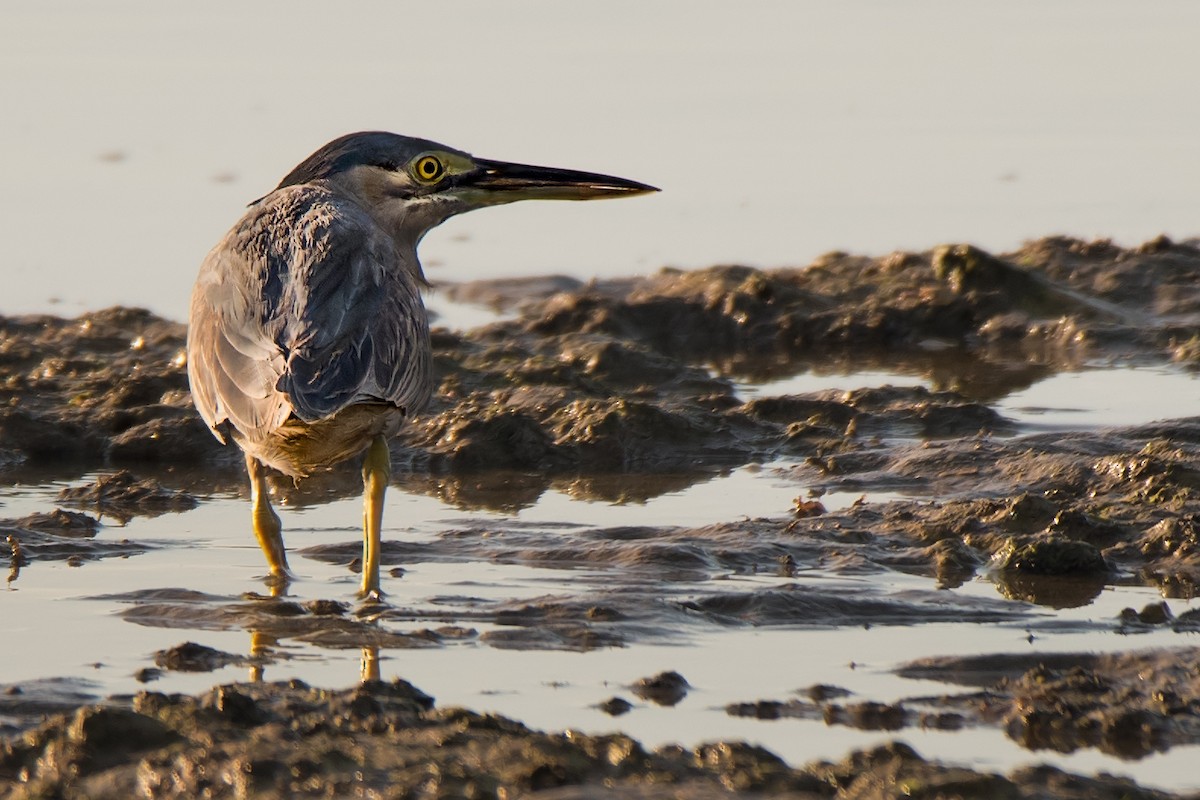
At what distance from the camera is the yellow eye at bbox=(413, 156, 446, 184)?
721 cm

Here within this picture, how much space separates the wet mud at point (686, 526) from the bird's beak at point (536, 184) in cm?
87

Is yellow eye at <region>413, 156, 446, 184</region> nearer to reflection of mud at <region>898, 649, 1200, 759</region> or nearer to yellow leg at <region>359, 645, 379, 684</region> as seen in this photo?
yellow leg at <region>359, 645, 379, 684</region>

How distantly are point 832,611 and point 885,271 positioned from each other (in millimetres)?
5402

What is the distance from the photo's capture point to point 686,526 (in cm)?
665

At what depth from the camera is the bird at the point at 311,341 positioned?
18.7ft

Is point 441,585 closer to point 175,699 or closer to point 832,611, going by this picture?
point 832,611

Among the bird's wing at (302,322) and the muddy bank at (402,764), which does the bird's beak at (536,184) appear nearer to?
the bird's wing at (302,322)

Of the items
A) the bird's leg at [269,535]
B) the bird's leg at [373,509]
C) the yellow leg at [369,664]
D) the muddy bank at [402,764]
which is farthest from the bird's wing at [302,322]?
the muddy bank at [402,764]

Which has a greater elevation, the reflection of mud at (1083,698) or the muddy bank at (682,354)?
the muddy bank at (682,354)

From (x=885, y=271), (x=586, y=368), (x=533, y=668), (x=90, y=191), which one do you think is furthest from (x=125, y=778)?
(x=90, y=191)

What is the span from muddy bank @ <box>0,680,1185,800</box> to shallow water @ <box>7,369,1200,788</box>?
0.28m

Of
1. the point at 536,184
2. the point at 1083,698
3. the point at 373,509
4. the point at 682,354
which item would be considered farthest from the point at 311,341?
the point at 682,354

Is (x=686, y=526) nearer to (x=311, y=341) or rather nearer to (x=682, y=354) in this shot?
(x=311, y=341)

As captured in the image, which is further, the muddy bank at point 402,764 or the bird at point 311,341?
the bird at point 311,341
